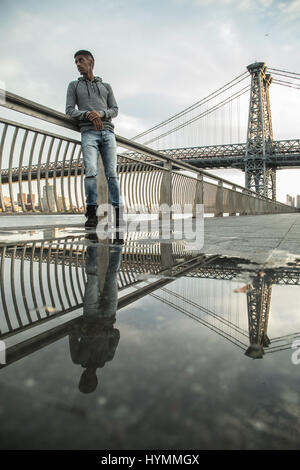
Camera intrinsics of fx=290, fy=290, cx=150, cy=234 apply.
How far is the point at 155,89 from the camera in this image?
45812mm

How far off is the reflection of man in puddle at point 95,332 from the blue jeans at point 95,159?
225 centimetres

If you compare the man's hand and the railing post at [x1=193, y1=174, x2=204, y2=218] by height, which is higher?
the man's hand

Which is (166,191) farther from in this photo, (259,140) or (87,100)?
(259,140)

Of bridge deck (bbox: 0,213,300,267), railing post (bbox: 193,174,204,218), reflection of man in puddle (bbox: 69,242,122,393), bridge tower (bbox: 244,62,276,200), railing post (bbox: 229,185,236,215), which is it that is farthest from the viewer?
bridge tower (bbox: 244,62,276,200)

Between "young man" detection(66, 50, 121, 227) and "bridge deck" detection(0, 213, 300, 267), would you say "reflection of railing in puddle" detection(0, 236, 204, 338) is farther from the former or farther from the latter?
"young man" detection(66, 50, 121, 227)

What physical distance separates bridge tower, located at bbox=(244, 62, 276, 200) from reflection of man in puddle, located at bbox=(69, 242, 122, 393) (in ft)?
113

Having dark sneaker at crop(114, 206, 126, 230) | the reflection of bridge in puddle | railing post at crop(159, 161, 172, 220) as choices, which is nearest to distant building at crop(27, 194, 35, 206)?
dark sneaker at crop(114, 206, 126, 230)

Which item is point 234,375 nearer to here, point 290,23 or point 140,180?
point 140,180

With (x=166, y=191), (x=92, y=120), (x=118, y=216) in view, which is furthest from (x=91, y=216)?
(x=166, y=191)

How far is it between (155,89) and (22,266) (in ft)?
165

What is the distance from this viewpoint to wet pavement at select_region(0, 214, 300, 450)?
27cm

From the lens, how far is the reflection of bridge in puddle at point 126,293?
513 millimetres

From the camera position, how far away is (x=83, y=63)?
296 centimetres

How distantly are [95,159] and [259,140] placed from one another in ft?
118
